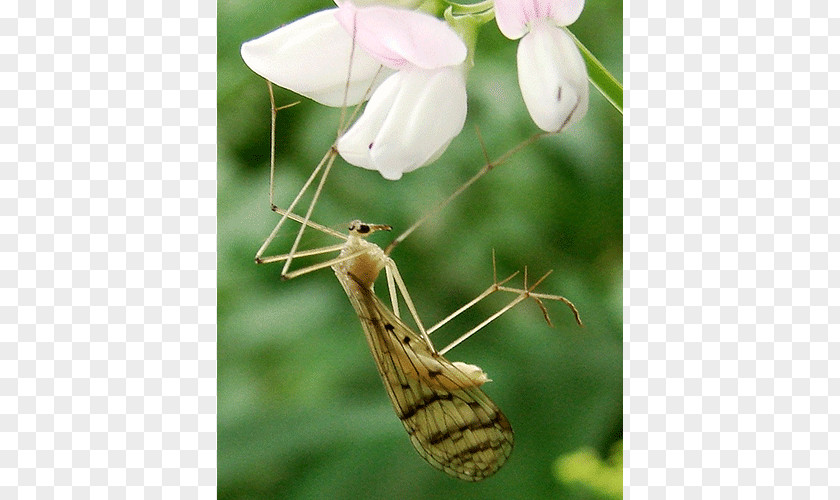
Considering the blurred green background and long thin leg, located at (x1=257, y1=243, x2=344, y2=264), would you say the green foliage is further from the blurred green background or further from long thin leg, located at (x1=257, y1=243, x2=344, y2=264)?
long thin leg, located at (x1=257, y1=243, x2=344, y2=264)

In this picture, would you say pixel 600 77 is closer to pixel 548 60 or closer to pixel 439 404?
pixel 548 60

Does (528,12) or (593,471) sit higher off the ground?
(528,12)

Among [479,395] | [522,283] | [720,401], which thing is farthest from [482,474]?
[522,283]

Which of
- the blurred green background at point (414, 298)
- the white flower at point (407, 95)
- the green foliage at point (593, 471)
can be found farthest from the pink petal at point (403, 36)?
the green foliage at point (593, 471)

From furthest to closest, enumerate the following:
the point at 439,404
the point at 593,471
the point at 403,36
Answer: the point at 593,471
the point at 439,404
the point at 403,36

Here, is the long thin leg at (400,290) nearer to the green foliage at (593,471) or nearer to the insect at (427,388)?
the insect at (427,388)

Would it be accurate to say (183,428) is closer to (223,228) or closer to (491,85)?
(223,228)

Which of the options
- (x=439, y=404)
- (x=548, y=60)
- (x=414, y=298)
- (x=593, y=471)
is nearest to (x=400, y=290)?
(x=414, y=298)
